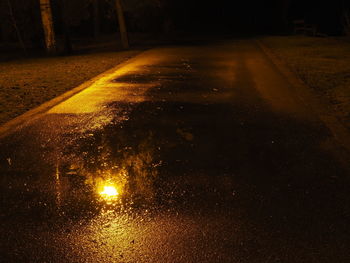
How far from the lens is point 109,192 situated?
17.3 feet

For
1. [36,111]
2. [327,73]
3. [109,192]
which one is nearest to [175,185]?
[109,192]

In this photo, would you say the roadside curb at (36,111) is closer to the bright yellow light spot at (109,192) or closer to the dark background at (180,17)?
the bright yellow light spot at (109,192)

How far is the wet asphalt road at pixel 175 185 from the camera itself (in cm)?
404

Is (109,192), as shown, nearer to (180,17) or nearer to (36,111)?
(36,111)

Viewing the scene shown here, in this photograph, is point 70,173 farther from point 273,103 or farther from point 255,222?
point 273,103

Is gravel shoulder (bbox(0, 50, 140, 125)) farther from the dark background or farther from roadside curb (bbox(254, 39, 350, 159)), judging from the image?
the dark background

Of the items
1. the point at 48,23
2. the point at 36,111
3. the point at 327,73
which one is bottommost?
the point at 327,73

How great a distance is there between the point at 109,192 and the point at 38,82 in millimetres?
9156

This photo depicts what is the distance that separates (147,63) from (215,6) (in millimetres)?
37573

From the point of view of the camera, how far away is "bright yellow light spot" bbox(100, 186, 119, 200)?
5.15 metres

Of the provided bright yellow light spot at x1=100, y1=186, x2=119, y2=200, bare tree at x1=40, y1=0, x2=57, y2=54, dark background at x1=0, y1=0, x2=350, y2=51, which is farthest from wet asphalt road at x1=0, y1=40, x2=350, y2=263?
dark background at x1=0, y1=0, x2=350, y2=51

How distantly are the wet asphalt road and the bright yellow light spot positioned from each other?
29mm

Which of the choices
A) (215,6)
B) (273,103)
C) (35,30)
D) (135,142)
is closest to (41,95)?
(135,142)

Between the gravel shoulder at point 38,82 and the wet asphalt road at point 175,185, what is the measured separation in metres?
0.96
